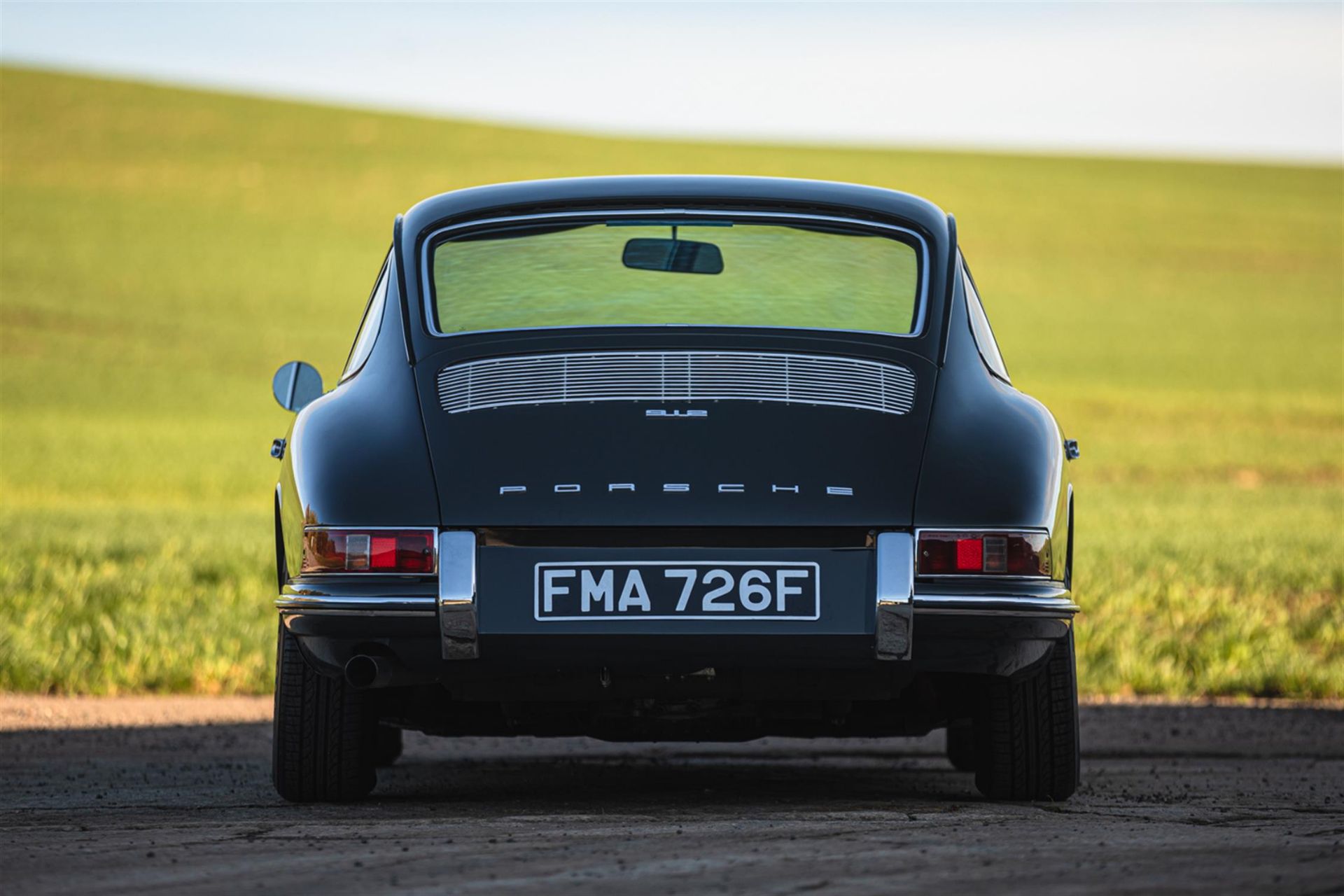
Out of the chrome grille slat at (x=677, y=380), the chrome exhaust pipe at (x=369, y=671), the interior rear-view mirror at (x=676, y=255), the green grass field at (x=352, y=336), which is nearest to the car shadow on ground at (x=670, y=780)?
the chrome exhaust pipe at (x=369, y=671)

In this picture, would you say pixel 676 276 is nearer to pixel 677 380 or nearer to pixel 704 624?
pixel 677 380

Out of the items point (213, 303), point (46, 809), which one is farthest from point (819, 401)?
point (213, 303)

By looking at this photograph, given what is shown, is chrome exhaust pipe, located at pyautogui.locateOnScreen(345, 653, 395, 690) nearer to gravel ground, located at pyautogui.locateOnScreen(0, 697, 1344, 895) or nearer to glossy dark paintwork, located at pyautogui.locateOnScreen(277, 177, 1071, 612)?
glossy dark paintwork, located at pyautogui.locateOnScreen(277, 177, 1071, 612)

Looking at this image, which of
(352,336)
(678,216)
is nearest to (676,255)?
(678,216)

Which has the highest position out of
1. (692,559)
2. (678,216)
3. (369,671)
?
(678,216)

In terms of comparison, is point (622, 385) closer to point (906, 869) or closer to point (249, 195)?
point (906, 869)

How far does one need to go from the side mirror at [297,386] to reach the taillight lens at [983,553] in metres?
2.05

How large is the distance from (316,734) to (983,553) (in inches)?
72.0

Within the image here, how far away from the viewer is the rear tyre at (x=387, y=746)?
21.1 ft

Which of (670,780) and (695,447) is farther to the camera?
(670,780)

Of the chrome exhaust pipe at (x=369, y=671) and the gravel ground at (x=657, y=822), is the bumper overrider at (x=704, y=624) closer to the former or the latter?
the chrome exhaust pipe at (x=369, y=671)

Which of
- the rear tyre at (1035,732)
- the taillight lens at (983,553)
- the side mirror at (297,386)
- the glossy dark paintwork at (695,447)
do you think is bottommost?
the rear tyre at (1035,732)

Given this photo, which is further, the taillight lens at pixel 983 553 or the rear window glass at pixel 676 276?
the rear window glass at pixel 676 276

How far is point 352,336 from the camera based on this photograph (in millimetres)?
42594
